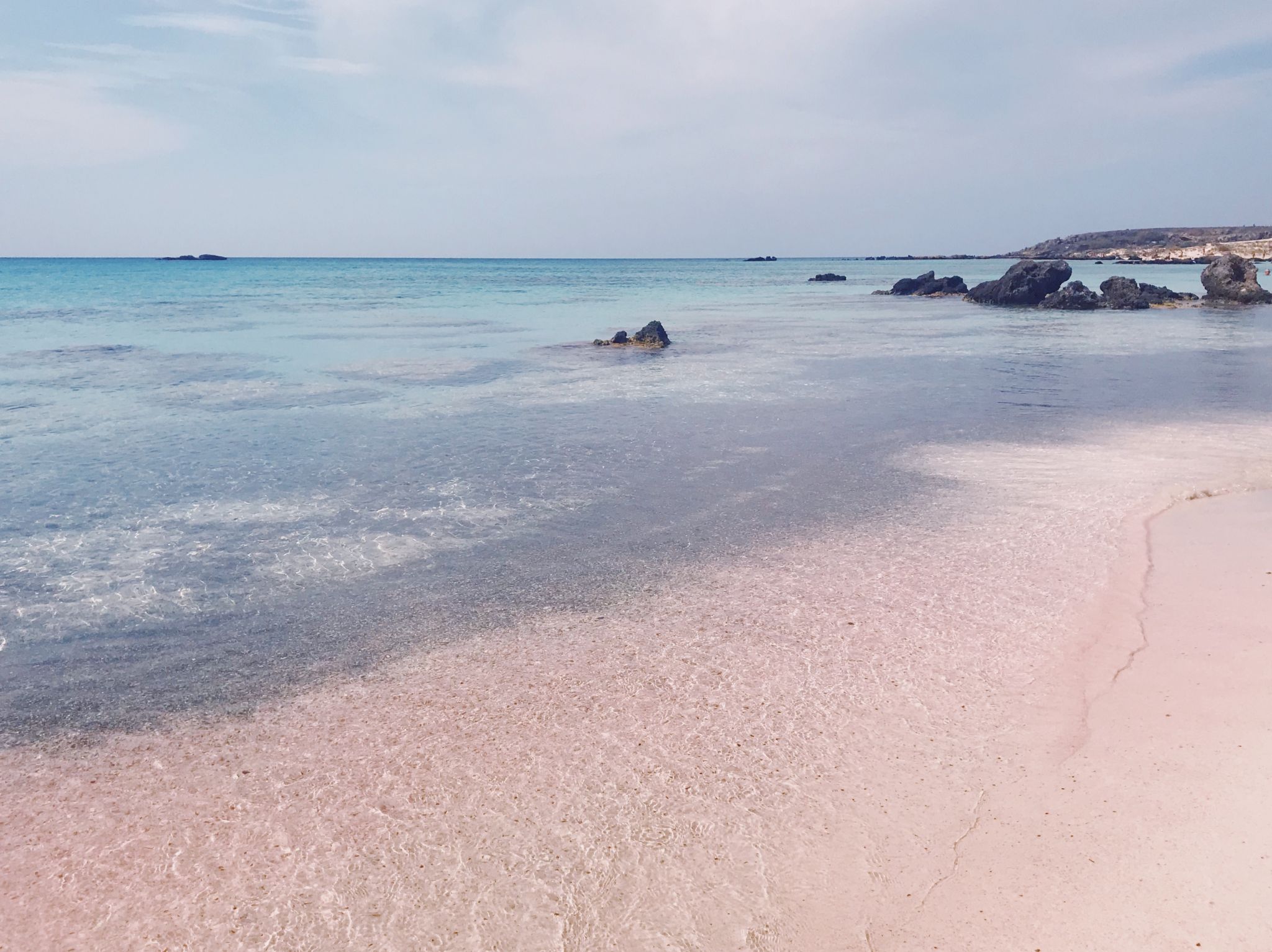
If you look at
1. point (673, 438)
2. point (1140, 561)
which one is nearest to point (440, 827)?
point (1140, 561)

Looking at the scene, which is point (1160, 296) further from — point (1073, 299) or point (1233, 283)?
point (1073, 299)

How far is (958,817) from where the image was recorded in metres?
5.69

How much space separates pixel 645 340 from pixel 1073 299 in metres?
36.5

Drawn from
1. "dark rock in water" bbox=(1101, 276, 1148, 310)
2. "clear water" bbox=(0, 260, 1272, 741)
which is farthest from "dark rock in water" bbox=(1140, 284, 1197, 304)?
"clear water" bbox=(0, 260, 1272, 741)

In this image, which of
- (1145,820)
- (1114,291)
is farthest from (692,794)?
(1114,291)

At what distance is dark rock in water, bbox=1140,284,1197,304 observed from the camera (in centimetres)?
5609

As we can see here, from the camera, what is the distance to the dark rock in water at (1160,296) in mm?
56094

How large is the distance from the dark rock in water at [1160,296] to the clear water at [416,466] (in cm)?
1687

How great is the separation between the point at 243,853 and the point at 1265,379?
94.3ft

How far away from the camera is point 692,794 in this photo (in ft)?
19.6

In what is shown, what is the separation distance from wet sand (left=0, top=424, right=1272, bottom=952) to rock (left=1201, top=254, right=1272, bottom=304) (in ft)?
191

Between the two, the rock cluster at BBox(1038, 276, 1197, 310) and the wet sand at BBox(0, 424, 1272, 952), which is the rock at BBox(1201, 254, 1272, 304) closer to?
the rock cluster at BBox(1038, 276, 1197, 310)

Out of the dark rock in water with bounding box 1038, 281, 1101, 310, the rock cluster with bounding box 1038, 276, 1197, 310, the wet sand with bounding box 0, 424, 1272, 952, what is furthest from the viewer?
the dark rock in water with bounding box 1038, 281, 1101, 310

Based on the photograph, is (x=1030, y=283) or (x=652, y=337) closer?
(x=652, y=337)
